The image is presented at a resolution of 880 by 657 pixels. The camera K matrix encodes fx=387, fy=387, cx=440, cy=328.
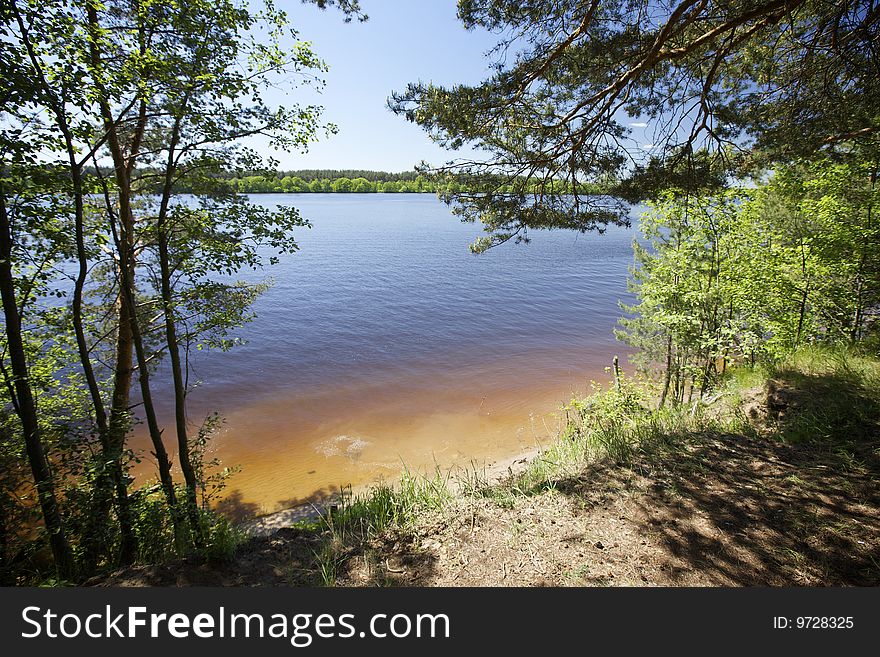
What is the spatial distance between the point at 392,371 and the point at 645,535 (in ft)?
44.1

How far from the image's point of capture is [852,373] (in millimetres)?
6203

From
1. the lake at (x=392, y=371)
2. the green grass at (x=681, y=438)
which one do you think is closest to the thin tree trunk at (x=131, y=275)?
the green grass at (x=681, y=438)

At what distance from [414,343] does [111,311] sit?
46.4 ft

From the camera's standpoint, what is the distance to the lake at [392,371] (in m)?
11.0

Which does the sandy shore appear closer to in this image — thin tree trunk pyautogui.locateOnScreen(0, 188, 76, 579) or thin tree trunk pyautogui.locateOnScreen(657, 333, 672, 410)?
thin tree trunk pyautogui.locateOnScreen(0, 188, 76, 579)

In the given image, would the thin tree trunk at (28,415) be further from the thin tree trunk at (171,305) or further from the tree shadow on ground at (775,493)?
the tree shadow on ground at (775,493)

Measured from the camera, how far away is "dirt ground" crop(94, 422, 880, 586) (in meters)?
3.21

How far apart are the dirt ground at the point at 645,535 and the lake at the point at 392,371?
5.52 metres

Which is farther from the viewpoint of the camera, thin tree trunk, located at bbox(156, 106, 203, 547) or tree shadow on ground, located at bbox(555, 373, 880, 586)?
thin tree trunk, located at bbox(156, 106, 203, 547)

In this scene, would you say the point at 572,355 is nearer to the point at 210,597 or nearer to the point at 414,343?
the point at 414,343

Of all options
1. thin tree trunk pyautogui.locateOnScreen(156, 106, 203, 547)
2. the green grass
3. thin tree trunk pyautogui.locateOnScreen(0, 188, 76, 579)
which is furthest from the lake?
thin tree trunk pyautogui.locateOnScreen(0, 188, 76, 579)

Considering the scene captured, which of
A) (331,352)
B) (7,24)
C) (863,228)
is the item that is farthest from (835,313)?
(331,352)

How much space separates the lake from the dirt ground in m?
5.52

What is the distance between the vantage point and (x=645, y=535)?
3752 millimetres
